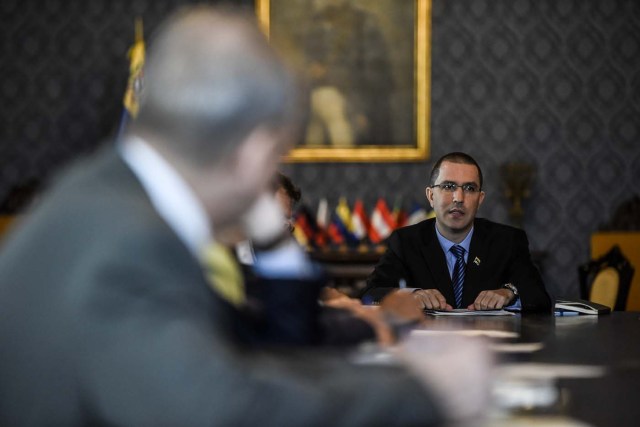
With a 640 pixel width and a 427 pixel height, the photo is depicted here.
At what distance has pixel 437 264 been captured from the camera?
417cm

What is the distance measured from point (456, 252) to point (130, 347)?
341 centimetres

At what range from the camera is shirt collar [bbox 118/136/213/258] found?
1.11m

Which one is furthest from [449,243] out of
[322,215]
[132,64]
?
[132,64]

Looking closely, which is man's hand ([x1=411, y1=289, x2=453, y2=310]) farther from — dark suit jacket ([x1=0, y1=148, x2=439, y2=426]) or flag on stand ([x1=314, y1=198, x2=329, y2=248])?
flag on stand ([x1=314, y1=198, x2=329, y2=248])

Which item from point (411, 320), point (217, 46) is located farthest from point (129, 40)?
point (217, 46)

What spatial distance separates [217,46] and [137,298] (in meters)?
0.35

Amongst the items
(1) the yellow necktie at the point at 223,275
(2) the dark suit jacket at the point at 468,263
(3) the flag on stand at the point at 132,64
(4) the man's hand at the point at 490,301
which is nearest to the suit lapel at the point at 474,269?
(2) the dark suit jacket at the point at 468,263

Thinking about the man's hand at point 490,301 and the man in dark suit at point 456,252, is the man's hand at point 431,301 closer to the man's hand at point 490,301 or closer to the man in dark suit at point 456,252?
the man's hand at point 490,301

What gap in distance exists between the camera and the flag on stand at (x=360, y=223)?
720 centimetres

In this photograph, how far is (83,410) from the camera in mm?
999

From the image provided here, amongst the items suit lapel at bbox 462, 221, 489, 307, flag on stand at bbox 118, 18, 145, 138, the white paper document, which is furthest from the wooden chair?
flag on stand at bbox 118, 18, 145, 138

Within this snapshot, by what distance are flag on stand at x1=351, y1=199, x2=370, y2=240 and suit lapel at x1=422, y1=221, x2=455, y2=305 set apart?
2.88 metres

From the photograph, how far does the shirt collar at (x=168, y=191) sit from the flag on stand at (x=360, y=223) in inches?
240

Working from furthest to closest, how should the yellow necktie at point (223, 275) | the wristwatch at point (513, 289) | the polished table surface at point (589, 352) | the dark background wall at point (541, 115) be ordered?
the dark background wall at point (541, 115), the wristwatch at point (513, 289), the yellow necktie at point (223, 275), the polished table surface at point (589, 352)
